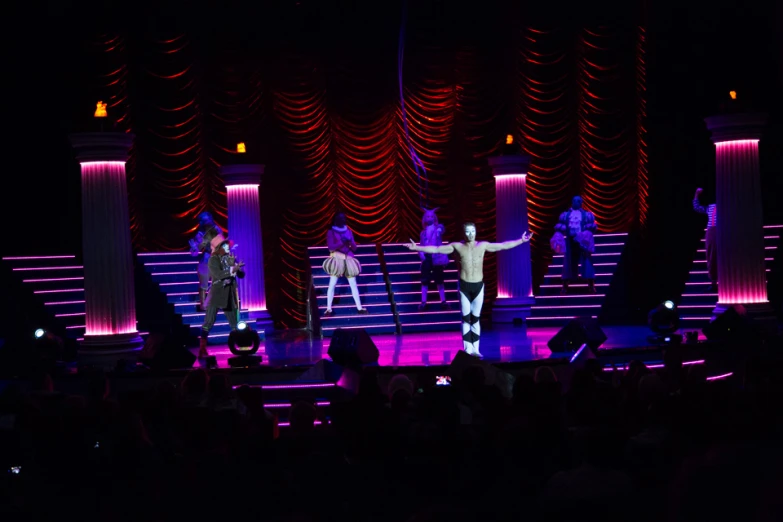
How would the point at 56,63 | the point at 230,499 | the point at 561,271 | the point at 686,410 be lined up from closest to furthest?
the point at 230,499
the point at 686,410
the point at 56,63
the point at 561,271

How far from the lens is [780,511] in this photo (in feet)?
10.0

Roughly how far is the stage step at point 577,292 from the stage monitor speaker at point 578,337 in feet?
17.6

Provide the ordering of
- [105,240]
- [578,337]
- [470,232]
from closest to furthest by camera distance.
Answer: [578,337]
[470,232]
[105,240]

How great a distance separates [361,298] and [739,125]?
23.6 ft

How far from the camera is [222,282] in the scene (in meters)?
14.3

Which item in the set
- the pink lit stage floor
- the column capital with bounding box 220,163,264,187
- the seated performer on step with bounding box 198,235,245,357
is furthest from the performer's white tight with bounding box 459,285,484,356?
the column capital with bounding box 220,163,264,187

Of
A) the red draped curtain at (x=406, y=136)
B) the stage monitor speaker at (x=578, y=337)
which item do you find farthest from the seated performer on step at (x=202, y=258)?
the stage monitor speaker at (x=578, y=337)

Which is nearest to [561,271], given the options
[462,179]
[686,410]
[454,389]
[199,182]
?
[462,179]

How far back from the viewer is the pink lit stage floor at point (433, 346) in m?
13.1

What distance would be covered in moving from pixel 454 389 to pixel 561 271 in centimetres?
1269

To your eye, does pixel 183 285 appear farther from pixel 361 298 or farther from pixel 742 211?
pixel 742 211

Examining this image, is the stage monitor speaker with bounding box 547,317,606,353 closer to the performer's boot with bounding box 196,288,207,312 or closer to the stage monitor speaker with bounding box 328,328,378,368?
the stage monitor speaker with bounding box 328,328,378,368

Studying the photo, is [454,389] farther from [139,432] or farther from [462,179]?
[462,179]

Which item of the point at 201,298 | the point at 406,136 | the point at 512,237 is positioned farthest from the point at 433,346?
the point at 406,136
